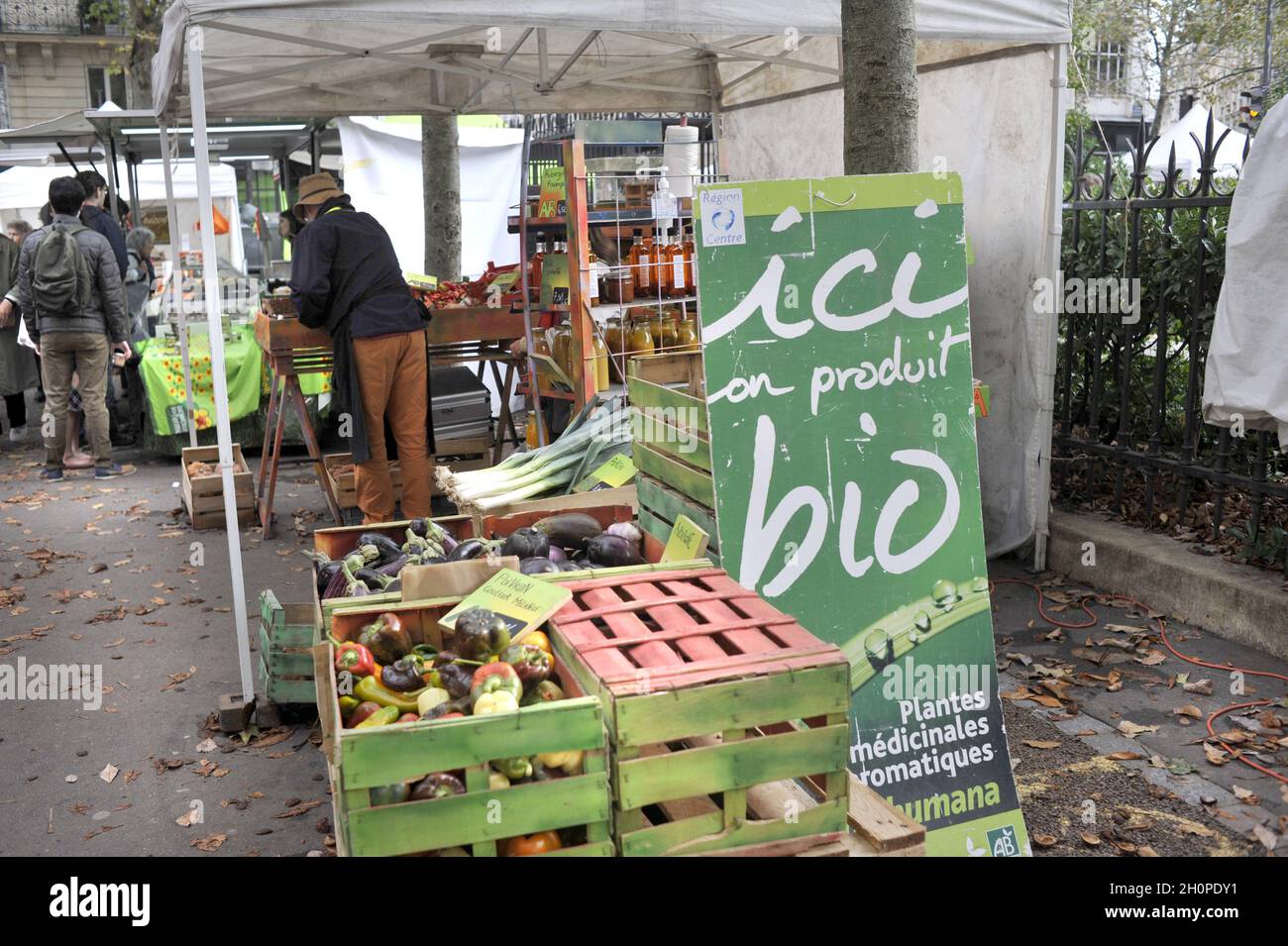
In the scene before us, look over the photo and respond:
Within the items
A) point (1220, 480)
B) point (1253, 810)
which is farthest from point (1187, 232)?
point (1253, 810)

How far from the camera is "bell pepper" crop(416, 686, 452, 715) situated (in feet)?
8.82

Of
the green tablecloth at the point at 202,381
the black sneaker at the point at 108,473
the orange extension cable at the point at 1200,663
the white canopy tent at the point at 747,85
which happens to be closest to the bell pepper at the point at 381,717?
the white canopy tent at the point at 747,85

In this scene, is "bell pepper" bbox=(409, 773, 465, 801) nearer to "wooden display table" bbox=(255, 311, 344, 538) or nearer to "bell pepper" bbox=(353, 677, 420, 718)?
"bell pepper" bbox=(353, 677, 420, 718)

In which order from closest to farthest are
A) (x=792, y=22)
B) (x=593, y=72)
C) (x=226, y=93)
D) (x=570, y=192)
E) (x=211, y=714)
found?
1. (x=211, y=714)
2. (x=792, y=22)
3. (x=570, y=192)
4. (x=226, y=93)
5. (x=593, y=72)

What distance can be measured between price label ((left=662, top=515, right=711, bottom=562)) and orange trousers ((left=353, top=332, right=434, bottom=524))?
12.3 feet

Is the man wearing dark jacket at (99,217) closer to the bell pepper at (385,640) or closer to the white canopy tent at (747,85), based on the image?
the white canopy tent at (747,85)

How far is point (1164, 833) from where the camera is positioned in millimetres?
3705

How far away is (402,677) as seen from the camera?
9.11ft

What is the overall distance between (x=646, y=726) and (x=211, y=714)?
10.6 feet

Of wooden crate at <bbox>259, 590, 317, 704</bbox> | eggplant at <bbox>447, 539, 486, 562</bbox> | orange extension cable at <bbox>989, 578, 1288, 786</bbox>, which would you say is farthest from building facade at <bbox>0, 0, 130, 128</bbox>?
eggplant at <bbox>447, 539, 486, 562</bbox>

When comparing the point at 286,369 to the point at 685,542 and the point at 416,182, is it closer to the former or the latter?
the point at 685,542

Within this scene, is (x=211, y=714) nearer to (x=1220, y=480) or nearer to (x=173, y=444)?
A: (x=1220, y=480)

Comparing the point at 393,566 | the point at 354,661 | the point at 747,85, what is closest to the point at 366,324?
the point at 393,566

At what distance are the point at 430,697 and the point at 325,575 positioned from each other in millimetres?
1242
